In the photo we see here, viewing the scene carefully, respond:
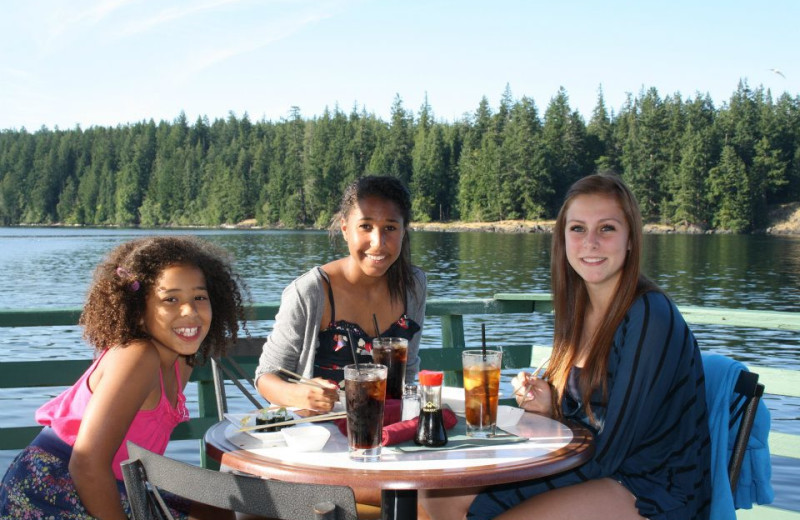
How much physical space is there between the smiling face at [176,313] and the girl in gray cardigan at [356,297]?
43cm

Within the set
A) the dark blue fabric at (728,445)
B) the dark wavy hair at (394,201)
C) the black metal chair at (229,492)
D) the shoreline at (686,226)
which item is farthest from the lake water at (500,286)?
the shoreline at (686,226)

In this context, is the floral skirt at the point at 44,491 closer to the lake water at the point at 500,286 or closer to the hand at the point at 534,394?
the hand at the point at 534,394

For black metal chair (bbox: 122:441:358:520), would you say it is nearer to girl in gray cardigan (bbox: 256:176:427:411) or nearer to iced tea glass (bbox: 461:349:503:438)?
iced tea glass (bbox: 461:349:503:438)

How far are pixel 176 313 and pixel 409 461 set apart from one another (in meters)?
0.96

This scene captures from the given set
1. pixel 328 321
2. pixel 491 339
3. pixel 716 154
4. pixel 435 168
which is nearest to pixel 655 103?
pixel 716 154

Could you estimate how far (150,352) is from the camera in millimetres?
2223

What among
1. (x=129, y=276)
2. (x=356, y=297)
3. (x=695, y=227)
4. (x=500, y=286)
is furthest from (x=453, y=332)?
(x=695, y=227)

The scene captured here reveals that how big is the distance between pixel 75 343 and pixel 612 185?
14093 millimetres

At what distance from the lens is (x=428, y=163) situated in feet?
299

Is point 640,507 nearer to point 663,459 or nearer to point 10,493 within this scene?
point 663,459

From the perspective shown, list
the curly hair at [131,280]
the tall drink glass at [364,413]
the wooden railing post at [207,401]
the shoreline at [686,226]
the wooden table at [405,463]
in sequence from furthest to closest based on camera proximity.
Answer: the shoreline at [686,226] → the wooden railing post at [207,401] → the curly hair at [131,280] → the tall drink glass at [364,413] → the wooden table at [405,463]

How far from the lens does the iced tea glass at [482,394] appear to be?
2174 mm

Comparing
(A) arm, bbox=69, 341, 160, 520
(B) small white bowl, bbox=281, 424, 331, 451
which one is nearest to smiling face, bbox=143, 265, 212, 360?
(A) arm, bbox=69, 341, 160, 520

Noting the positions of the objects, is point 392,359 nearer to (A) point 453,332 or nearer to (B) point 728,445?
(B) point 728,445
